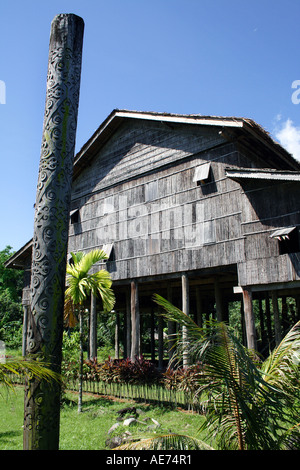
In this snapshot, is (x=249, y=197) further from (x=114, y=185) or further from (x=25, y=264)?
(x=25, y=264)

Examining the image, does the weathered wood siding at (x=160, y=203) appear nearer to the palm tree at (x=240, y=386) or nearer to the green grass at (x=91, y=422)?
the green grass at (x=91, y=422)

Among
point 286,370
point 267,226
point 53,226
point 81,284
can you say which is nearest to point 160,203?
point 267,226

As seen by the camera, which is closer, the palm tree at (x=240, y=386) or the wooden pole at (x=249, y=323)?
the palm tree at (x=240, y=386)

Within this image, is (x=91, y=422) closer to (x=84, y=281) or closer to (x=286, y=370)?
(x=84, y=281)

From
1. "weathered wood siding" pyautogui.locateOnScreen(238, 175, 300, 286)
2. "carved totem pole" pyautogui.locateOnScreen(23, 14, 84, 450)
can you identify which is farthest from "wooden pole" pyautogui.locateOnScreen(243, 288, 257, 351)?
"carved totem pole" pyautogui.locateOnScreen(23, 14, 84, 450)

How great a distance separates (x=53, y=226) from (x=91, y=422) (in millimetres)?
8778

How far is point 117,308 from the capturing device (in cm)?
2359

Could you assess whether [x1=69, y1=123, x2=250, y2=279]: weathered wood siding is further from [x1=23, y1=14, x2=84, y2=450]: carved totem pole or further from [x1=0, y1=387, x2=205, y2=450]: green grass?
[x1=23, y1=14, x2=84, y2=450]: carved totem pole

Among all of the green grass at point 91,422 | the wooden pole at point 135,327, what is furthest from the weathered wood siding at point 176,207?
the green grass at point 91,422

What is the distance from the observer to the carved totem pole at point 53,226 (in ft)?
9.51

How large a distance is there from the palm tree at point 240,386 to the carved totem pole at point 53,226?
0.87 metres

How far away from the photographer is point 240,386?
12.0 feet

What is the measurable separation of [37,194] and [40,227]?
0.33 metres
